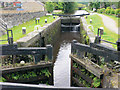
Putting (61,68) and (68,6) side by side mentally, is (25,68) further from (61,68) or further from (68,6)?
(68,6)

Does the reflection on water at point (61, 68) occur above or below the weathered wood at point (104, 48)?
below

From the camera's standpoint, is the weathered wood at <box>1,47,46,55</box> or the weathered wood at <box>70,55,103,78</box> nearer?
the weathered wood at <box>70,55,103,78</box>

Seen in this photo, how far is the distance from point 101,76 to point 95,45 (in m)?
1.56

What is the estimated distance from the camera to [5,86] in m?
Answer: 1.44

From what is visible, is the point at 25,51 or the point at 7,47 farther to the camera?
the point at 25,51

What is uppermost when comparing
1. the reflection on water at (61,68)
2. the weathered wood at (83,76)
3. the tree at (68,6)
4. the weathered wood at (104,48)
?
the tree at (68,6)

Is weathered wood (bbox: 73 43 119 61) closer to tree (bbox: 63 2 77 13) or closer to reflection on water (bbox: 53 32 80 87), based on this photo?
reflection on water (bbox: 53 32 80 87)

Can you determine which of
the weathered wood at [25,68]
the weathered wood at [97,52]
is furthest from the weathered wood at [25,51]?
the weathered wood at [97,52]

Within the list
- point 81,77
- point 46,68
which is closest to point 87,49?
point 81,77

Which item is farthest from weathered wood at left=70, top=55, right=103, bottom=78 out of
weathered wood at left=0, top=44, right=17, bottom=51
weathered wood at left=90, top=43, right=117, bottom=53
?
weathered wood at left=0, top=44, right=17, bottom=51

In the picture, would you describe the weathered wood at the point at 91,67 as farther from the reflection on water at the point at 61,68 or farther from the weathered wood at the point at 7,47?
the weathered wood at the point at 7,47

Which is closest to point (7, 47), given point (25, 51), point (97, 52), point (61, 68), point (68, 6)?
point (25, 51)

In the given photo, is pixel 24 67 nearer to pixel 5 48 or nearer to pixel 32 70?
pixel 32 70

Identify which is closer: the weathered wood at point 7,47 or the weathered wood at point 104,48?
the weathered wood at point 104,48
